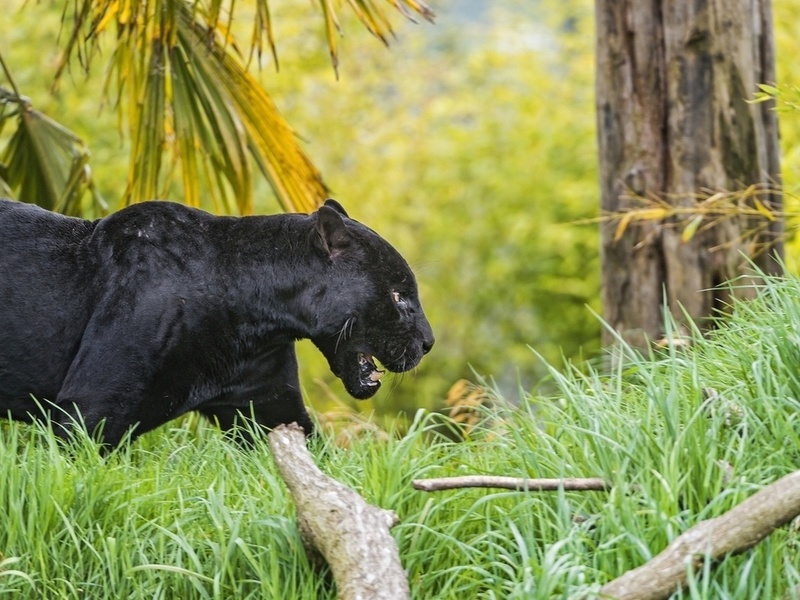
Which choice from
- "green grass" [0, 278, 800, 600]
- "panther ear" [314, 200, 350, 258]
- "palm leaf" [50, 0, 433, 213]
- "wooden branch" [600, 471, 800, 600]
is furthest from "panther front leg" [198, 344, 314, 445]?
"wooden branch" [600, 471, 800, 600]

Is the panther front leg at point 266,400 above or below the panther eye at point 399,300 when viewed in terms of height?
below

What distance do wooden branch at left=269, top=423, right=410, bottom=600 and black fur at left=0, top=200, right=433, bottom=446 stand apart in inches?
40.1

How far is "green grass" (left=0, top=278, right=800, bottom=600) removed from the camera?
2988 millimetres

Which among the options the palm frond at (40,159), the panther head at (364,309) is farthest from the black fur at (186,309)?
the palm frond at (40,159)

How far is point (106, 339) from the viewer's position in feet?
13.6

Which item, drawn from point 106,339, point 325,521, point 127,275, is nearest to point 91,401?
point 106,339

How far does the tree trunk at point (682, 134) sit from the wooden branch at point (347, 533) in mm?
3268

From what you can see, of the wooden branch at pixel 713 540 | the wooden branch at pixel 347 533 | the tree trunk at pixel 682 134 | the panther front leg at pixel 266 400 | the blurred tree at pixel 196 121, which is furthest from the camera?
the tree trunk at pixel 682 134

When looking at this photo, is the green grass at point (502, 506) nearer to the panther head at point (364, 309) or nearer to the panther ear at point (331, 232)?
the panther head at point (364, 309)

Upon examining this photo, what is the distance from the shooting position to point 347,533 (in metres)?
3.01

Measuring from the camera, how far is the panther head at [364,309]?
4301 millimetres

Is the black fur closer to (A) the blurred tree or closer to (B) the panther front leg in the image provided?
(B) the panther front leg

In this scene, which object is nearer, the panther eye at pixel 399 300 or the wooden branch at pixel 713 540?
the wooden branch at pixel 713 540

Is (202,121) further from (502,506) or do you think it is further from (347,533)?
(347,533)
